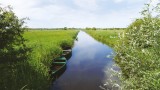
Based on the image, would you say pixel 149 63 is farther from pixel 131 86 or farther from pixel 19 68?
pixel 19 68

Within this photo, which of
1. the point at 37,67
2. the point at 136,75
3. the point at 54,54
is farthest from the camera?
the point at 54,54

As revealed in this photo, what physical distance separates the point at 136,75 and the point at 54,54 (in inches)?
675

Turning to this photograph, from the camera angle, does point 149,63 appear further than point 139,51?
No

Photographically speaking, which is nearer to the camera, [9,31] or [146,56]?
[146,56]

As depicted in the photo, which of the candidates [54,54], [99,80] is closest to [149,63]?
[99,80]

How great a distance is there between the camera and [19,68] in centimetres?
1390

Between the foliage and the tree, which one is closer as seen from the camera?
the foliage

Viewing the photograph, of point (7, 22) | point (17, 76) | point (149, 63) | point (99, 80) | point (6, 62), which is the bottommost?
point (99, 80)

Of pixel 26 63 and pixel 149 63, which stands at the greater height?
pixel 149 63

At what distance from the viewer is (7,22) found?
37.2 feet

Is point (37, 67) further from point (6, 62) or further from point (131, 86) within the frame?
point (131, 86)

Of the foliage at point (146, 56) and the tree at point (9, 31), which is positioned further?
the tree at point (9, 31)

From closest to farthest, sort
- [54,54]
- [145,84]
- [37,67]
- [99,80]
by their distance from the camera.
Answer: [145,84] < [37,67] < [99,80] < [54,54]

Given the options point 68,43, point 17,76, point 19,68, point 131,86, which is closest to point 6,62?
point 17,76
